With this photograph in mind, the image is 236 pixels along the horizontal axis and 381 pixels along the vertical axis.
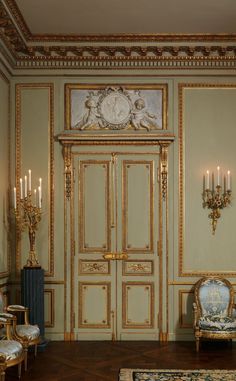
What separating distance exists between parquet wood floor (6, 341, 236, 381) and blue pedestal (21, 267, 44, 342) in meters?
0.34

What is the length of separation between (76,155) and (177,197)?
1236 millimetres

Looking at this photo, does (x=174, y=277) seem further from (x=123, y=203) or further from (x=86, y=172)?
(x=86, y=172)

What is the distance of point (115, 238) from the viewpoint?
6.74 meters

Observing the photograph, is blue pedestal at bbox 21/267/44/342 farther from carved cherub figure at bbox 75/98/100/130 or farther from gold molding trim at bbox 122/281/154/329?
carved cherub figure at bbox 75/98/100/130

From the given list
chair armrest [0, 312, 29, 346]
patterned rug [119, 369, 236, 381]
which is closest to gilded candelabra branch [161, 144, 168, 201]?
patterned rug [119, 369, 236, 381]

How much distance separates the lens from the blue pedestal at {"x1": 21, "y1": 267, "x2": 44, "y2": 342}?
20.1 ft

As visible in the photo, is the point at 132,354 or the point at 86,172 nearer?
the point at 132,354

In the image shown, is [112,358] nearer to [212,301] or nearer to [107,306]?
[107,306]

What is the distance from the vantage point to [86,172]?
675 centimetres

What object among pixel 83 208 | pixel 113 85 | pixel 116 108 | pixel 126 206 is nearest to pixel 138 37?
pixel 113 85

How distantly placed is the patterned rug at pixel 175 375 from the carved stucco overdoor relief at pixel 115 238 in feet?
4.92

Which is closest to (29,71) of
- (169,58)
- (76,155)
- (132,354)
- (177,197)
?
(76,155)

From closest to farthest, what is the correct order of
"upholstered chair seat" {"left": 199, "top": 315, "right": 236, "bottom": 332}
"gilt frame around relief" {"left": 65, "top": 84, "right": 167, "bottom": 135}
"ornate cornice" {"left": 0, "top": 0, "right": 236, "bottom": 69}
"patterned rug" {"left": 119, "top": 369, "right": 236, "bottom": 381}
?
1. "patterned rug" {"left": 119, "top": 369, "right": 236, "bottom": 381}
2. "upholstered chair seat" {"left": 199, "top": 315, "right": 236, "bottom": 332}
3. "ornate cornice" {"left": 0, "top": 0, "right": 236, "bottom": 69}
4. "gilt frame around relief" {"left": 65, "top": 84, "right": 167, "bottom": 135}

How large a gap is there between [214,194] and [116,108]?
1.48 metres
